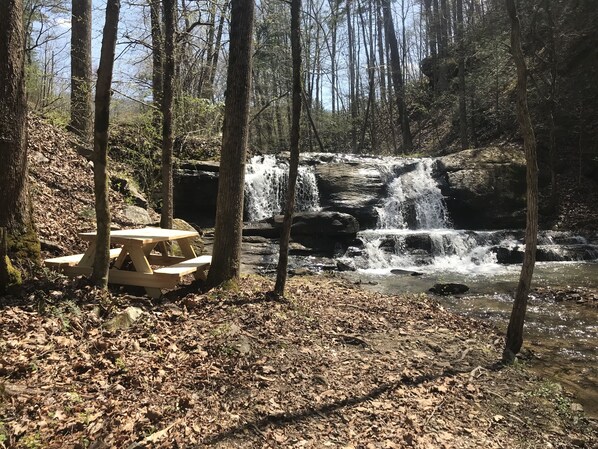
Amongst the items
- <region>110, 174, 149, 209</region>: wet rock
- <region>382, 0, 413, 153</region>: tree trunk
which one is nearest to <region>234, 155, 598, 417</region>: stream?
<region>110, 174, 149, 209</region>: wet rock

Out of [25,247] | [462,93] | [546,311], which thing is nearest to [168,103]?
[25,247]

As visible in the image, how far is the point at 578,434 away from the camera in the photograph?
4012mm

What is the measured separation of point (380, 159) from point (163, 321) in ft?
53.7

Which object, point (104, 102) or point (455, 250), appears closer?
point (104, 102)

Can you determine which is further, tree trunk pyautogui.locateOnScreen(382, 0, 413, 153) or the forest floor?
tree trunk pyautogui.locateOnScreen(382, 0, 413, 153)

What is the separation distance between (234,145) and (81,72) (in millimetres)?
8404

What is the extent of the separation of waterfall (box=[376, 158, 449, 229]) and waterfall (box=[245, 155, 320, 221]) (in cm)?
275

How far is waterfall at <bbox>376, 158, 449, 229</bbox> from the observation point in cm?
1742

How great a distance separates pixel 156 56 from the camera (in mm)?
11453

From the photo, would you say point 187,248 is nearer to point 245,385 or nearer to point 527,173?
point 245,385

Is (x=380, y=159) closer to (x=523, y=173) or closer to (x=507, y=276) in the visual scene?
(x=523, y=173)

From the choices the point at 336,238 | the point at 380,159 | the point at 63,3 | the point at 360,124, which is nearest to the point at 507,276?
the point at 336,238

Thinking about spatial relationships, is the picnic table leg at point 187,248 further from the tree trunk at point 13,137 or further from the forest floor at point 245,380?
the tree trunk at point 13,137

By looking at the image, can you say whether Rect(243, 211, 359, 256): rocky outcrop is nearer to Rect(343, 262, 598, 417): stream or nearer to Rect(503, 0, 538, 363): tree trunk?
Rect(343, 262, 598, 417): stream
